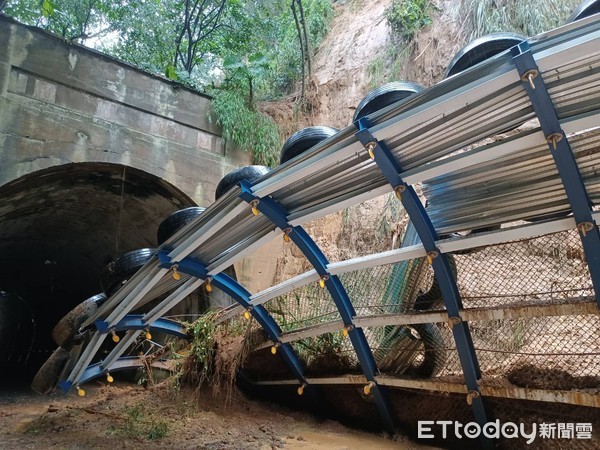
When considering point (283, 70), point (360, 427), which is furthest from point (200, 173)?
point (360, 427)

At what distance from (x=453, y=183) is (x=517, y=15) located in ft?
19.9

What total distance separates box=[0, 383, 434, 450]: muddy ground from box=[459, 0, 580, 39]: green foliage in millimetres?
6854

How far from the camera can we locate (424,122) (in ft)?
8.84

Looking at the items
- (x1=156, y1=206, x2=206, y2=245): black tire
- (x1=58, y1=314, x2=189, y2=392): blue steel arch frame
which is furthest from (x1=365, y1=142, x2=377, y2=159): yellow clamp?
(x1=58, y1=314, x2=189, y2=392): blue steel arch frame

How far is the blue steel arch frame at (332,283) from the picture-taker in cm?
355

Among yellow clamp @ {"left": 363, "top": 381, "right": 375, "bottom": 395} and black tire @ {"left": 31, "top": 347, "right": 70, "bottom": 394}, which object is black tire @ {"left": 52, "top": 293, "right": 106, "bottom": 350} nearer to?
black tire @ {"left": 31, "top": 347, "right": 70, "bottom": 394}

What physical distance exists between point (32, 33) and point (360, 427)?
7392 millimetres

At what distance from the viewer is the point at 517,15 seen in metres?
7.59

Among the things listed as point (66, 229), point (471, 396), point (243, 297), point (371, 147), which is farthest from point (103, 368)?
point (371, 147)

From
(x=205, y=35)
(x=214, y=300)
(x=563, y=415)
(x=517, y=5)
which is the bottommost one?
(x=563, y=415)

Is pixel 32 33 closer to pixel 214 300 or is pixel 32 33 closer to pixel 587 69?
pixel 214 300

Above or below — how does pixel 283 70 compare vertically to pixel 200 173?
above

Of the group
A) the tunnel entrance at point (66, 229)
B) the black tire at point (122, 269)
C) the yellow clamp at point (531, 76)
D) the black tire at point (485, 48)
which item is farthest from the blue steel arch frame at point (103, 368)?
the yellow clamp at point (531, 76)

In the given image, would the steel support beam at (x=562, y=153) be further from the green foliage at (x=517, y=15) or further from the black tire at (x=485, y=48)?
the green foliage at (x=517, y=15)
